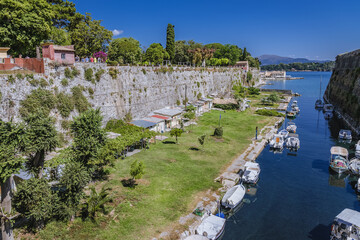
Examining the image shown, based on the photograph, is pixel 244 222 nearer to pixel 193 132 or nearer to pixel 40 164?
pixel 40 164

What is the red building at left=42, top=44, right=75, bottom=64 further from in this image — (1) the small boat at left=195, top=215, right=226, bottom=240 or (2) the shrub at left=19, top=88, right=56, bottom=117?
(1) the small boat at left=195, top=215, right=226, bottom=240

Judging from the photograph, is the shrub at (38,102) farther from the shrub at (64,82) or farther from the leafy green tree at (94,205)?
the leafy green tree at (94,205)

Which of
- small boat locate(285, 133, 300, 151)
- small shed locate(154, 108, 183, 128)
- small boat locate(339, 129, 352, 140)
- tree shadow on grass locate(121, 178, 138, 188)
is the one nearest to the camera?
tree shadow on grass locate(121, 178, 138, 188)

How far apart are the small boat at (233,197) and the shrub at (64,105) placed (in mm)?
18873

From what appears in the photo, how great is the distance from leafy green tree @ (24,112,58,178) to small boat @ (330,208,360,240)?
18.2 meters

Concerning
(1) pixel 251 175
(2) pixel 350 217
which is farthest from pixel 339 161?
(2) pixel 350 217

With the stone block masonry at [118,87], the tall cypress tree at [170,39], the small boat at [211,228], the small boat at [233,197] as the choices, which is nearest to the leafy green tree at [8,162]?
the small boat at [211,228]

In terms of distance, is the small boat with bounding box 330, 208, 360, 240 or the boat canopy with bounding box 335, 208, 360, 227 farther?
the boat canopy with bounding box 335, 208, 360, 227

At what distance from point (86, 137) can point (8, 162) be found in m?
5.97

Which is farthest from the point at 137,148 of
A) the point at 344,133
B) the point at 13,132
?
the point at 344,133

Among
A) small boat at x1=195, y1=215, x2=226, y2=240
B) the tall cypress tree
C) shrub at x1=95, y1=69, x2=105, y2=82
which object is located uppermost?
the tall cypress tree

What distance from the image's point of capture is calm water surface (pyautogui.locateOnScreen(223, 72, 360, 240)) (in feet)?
53.7

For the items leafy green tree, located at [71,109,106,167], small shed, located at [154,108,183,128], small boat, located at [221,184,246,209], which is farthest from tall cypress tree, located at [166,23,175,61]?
small boat, located at [221,184,246,209]

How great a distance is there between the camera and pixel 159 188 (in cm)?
1938
